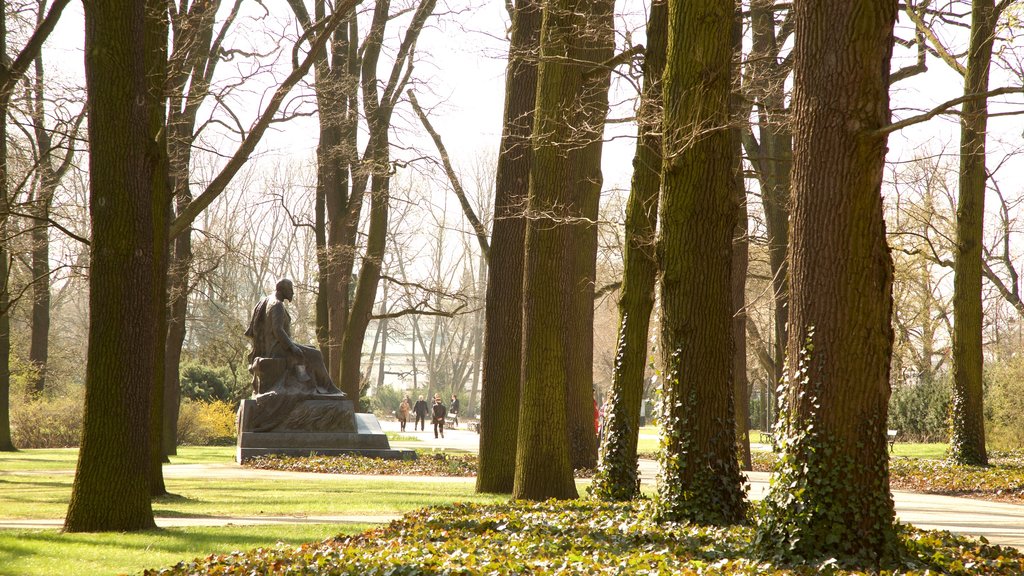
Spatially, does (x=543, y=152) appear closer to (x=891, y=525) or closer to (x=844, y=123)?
(x=844, y=123)

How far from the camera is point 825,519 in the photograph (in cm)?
596

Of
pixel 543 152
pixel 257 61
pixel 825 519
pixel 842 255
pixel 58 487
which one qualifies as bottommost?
pixel 58 487

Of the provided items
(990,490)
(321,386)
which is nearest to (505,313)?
(990,490)

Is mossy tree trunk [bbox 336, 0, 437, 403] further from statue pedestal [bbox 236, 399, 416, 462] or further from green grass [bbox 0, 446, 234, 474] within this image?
green grass [bbox 0, 446, 234, 474]

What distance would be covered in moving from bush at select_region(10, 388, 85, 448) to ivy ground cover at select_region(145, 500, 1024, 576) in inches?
806

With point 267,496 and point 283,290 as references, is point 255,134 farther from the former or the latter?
point 283,290

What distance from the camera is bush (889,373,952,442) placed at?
2977 cm

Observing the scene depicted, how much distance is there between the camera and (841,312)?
610 centimetres

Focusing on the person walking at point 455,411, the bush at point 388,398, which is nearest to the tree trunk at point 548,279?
the person walking at point 455,411

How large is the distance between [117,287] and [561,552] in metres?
4.84

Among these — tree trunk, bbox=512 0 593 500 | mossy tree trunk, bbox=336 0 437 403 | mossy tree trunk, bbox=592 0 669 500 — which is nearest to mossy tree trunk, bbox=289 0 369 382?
mossy tree trunk, bbox=336 0 437 403

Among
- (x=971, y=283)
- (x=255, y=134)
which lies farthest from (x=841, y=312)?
A: (x=971, y=283)

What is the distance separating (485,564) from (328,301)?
18414 millimetres

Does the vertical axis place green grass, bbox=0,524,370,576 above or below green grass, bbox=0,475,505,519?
above
